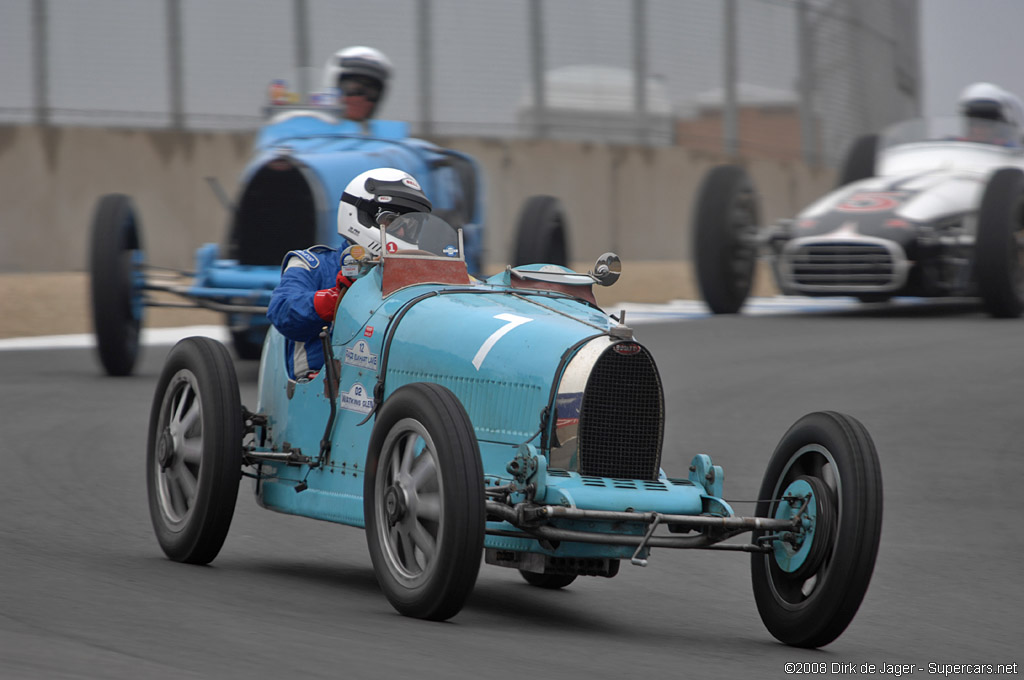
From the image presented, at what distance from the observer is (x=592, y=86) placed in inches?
914

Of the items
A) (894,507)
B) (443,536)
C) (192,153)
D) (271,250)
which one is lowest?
(894,507)

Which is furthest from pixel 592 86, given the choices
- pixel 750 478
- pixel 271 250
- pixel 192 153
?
pixel 750 478

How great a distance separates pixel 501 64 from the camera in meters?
22.4

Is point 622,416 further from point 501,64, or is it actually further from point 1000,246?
point 501,64

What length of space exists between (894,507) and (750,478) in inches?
32.4

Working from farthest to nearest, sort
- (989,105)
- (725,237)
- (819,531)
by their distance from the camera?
(989,105), (725,237), (819,531)

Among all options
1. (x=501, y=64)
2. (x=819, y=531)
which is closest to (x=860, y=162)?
(x=501, y=64)

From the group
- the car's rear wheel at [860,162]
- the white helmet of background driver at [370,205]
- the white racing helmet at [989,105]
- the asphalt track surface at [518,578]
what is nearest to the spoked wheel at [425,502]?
the asphalt track surface at [518,578]

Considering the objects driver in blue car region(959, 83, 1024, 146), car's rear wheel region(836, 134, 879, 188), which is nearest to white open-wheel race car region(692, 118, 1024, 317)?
car's rear wheel region(836, 134, 879, 188)

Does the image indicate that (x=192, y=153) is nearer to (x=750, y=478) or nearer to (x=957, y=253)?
(x=957, y=253)

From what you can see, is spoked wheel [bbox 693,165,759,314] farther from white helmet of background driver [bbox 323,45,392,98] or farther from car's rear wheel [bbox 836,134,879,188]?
white helmet of background driver [bbox 323,45,392,98]

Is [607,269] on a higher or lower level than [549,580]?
higher

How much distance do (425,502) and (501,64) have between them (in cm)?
1791

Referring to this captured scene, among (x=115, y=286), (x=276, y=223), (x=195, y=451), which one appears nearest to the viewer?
(x=195, y=451)
